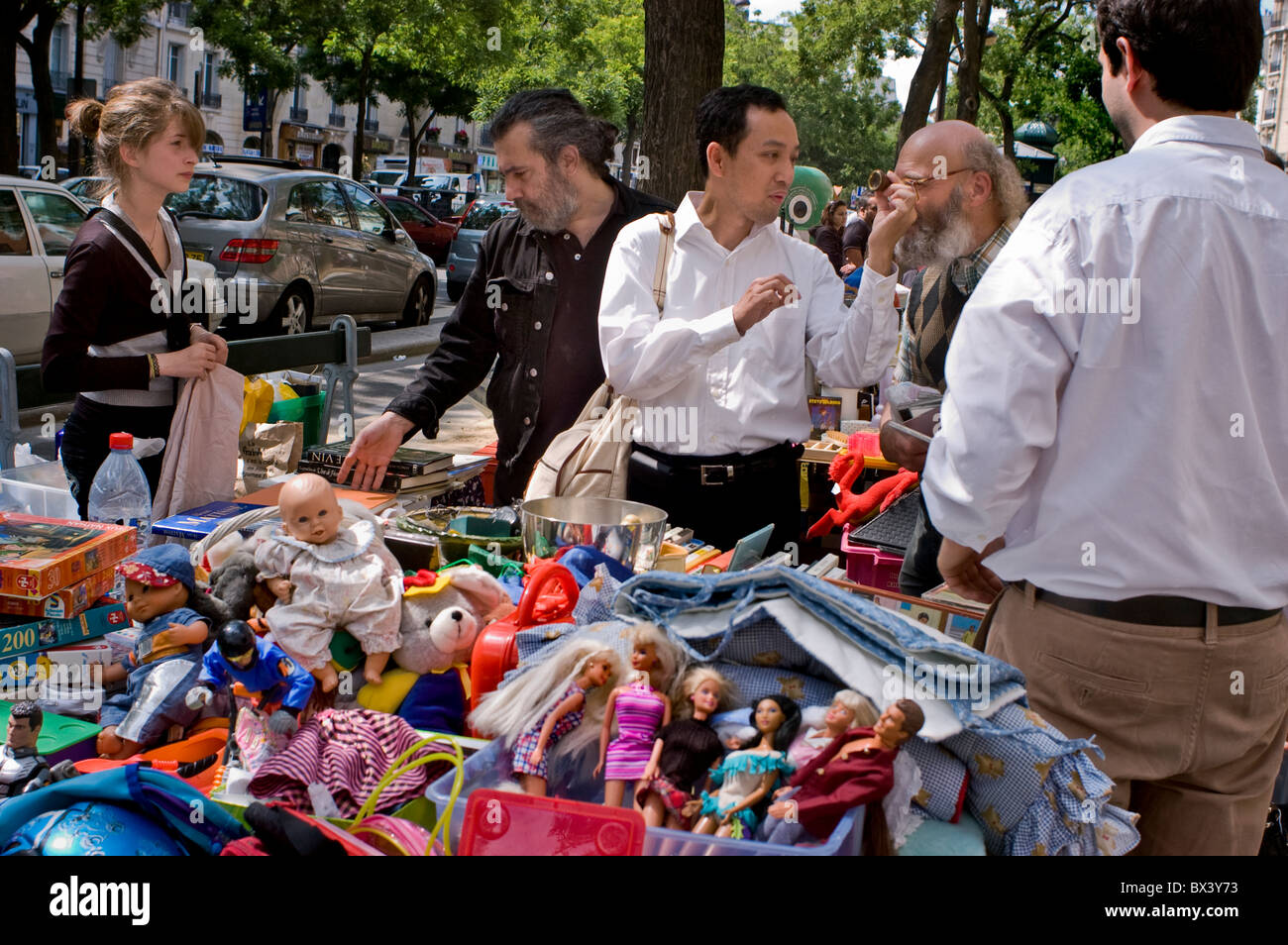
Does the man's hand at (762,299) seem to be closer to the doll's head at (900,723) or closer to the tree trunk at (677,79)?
the doll's head at (900,723)

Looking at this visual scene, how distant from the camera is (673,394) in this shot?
3.35 meters

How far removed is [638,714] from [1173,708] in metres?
0.87

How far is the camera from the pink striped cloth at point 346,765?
6.18ft

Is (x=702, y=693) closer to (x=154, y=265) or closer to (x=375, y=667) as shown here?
(x=375, y=667)

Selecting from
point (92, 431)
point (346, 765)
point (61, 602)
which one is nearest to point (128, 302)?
point (92, 431)

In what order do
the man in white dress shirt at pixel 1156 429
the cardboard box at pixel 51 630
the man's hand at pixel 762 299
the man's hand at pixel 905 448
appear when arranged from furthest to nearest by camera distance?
the man's hand at pixel 762 299 < the man's hand at pixel 905 448 < the cardboard box at pixel 51 630 < the man in white dress shirt at pixel 1156 429

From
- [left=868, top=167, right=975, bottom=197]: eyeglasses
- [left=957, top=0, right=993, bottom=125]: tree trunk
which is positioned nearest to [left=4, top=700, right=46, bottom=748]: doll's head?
[left=868, top=167, right=975, bottom=197]: eyeglasses

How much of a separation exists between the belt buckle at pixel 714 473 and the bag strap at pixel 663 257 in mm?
471

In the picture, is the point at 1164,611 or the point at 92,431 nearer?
the point at 1164,611

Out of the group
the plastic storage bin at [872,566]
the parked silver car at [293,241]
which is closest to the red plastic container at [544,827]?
the plastic storage bin at [872,566]

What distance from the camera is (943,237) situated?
3594 millimetres

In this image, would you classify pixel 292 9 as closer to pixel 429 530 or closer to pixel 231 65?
pixel 231 65

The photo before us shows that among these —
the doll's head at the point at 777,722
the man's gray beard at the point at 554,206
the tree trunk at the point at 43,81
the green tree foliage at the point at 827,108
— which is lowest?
the doll's head at the point at 777,722
